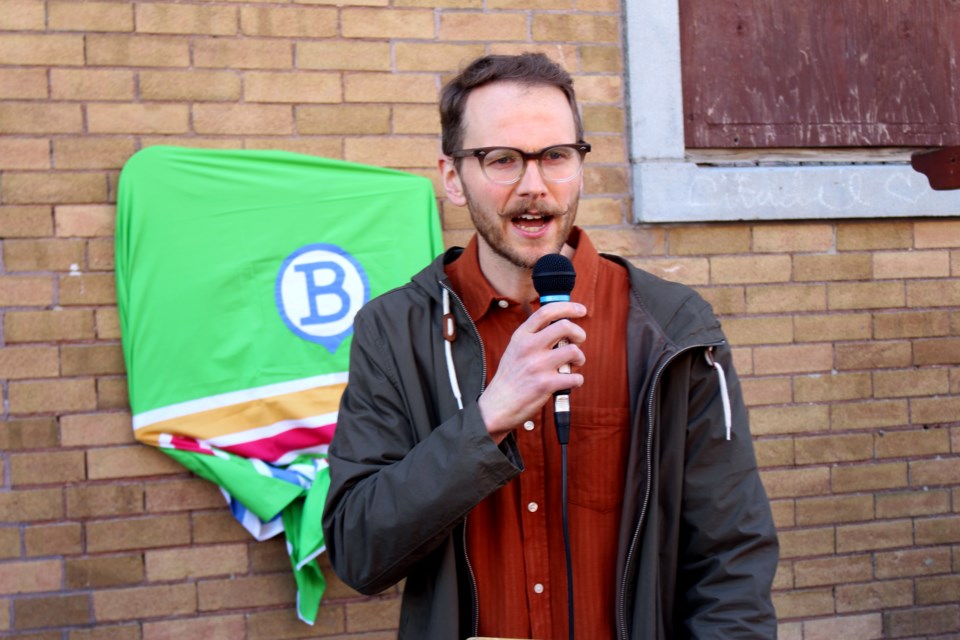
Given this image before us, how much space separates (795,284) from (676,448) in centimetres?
227

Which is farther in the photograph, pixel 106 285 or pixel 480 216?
pixel 106 285

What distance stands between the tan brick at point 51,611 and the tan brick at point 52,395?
661mm

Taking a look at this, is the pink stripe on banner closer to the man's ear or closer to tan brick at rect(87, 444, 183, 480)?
tan brick at rect(87, 444, 183, 480)

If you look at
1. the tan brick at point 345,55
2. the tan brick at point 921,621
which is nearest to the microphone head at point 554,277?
the tan brick at point 345,55

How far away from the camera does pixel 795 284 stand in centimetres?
408

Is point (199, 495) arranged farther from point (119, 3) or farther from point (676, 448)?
point (676, 448)

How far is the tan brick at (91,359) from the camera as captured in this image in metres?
3.44

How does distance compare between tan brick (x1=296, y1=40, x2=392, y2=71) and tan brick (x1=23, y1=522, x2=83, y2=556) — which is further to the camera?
tan brick (x1=296, y1=40, x2=392, y2=71)

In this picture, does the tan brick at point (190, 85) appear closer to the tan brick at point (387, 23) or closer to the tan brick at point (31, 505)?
the tan brick at point (387, 23)

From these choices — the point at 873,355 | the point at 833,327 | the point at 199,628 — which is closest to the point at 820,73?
the point at 833,327

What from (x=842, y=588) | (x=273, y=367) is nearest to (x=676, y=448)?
(x=273, y=367)

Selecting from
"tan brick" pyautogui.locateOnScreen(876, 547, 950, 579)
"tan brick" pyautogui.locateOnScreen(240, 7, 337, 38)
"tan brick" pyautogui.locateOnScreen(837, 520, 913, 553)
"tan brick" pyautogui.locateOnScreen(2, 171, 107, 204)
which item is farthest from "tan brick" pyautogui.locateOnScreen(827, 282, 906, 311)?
"tan brick" pyautogui.locateOnScreen(2, 171, 107, 204)

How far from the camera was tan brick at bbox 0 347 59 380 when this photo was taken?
11.1 ft

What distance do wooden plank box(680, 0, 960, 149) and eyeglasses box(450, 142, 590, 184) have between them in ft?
6.97
